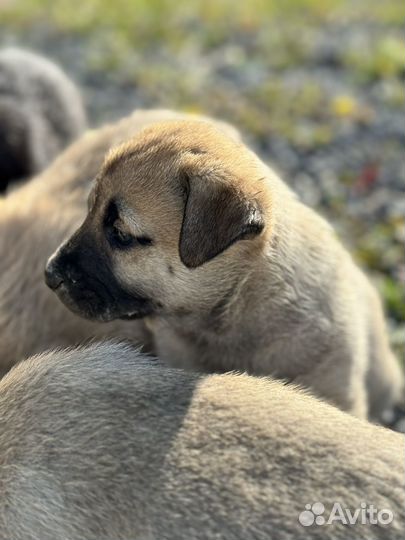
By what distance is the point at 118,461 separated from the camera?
2637 millimetres

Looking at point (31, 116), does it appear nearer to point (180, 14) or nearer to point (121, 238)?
point (121, 238)

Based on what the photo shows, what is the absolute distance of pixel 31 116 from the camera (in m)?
5.43

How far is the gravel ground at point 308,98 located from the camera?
5.68 metres

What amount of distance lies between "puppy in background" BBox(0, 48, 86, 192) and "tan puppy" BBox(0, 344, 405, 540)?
2.80m

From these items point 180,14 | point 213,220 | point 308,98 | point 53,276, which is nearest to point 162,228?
point 213,220

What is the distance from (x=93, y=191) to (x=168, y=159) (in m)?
0.36

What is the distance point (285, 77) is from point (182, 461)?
5212mm

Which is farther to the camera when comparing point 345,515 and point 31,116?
point 31,116

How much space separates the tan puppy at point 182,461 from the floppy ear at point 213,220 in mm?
459

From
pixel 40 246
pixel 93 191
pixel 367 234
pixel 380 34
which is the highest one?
pixel 93 191

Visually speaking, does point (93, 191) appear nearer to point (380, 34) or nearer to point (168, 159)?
point (168, 159)

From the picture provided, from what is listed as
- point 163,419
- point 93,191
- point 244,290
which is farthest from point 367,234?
point 163,419

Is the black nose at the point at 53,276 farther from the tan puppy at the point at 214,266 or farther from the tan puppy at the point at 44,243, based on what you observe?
the tan puppy at the point at 44,243

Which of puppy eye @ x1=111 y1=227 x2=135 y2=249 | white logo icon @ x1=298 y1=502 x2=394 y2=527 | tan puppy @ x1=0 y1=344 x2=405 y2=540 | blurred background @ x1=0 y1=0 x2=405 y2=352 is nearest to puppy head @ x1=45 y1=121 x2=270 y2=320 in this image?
puppy eye @ x1=111 y1=227 x2=135 y2=249
